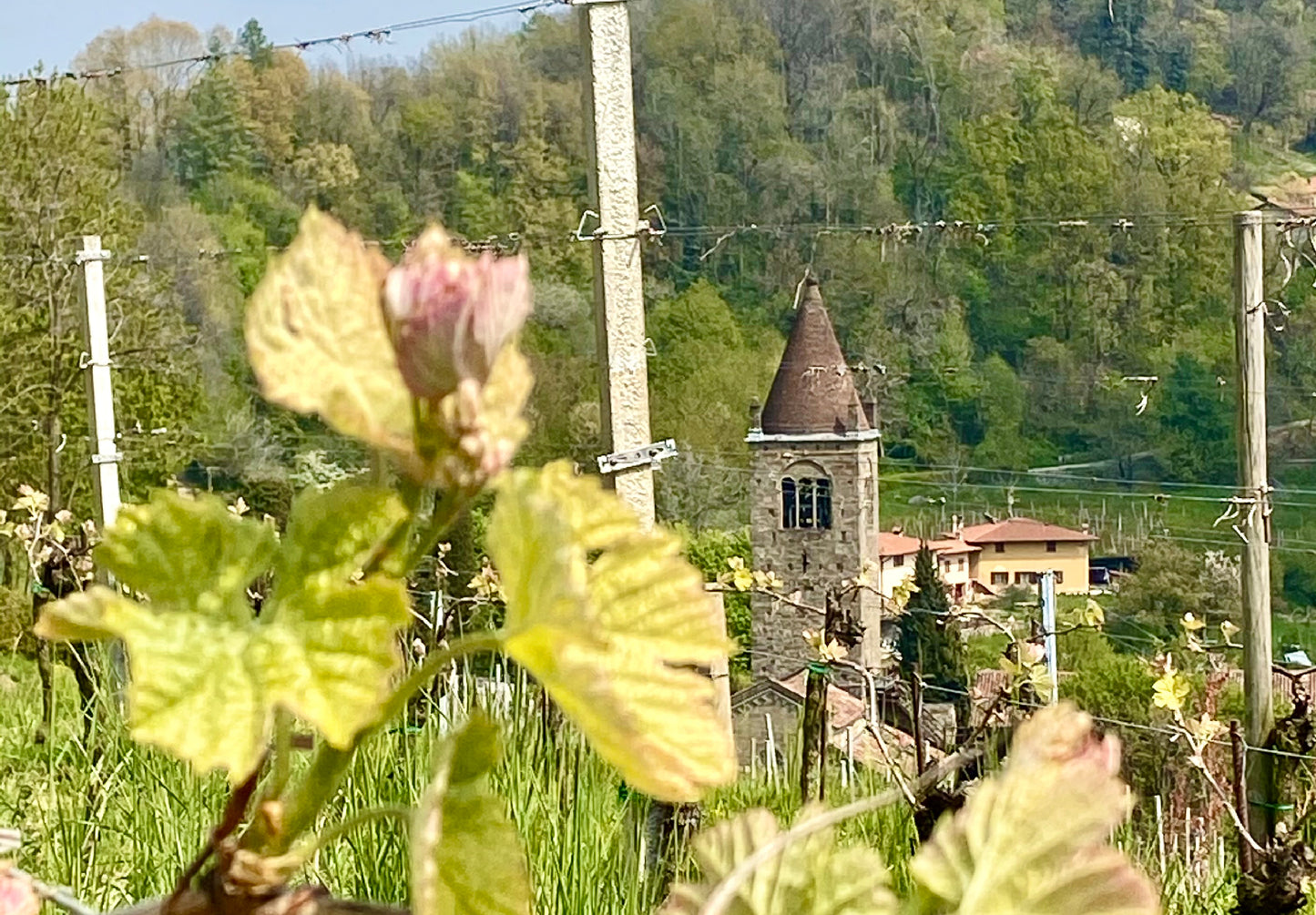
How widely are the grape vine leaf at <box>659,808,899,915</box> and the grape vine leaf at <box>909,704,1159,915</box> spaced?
0.05 ft

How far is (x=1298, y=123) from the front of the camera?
11430 mm

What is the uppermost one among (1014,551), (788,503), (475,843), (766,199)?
(766,199)

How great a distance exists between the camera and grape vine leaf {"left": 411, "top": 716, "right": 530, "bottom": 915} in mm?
155

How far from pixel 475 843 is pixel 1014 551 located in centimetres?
812

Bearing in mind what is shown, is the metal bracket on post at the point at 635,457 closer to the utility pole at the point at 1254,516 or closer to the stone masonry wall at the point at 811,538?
the utility pole at the point at 1254,516

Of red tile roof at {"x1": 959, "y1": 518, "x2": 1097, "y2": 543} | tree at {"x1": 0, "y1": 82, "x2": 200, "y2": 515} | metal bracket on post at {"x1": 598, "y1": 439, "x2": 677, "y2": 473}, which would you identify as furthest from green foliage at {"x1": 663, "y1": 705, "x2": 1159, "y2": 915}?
tree at {"x1": 0, "y1": 82, "x2": 200, "y2": 515}

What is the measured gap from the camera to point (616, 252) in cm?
235

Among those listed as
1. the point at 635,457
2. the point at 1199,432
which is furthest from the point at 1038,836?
the point at 1199,432

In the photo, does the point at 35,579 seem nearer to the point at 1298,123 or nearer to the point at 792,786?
the point at 792,786

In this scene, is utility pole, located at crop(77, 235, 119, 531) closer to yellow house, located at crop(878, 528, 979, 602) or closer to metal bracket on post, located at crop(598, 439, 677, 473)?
metal bracket on post, located at crop(598, 439, 677, 473)

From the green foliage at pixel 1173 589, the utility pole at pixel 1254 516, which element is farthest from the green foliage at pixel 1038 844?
the green foliage at pixel 1173 589

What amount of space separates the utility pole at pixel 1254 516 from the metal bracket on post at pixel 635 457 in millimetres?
939

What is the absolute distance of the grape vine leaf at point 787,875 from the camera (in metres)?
0.17

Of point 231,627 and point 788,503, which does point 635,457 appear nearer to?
point 231,627
